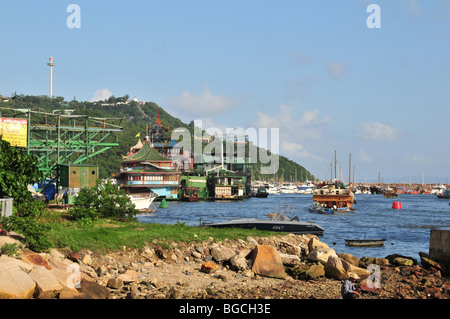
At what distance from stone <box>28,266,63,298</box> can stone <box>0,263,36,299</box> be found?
9.9 inches

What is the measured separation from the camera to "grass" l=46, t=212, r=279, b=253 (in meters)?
22.3

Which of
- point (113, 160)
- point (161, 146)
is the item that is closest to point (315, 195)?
point (161, 146)

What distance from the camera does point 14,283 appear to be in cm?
1525

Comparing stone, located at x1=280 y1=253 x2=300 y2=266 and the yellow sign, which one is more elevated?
the yellow sign

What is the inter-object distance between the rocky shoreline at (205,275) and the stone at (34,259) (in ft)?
0.12

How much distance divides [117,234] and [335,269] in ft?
36.5

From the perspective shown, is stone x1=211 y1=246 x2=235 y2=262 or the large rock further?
stone x1=211 y1=246 x2=235 y2=262

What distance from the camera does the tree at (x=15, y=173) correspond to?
995 inches

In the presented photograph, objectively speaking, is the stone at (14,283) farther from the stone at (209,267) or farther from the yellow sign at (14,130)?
the yellow sign at (14,130)

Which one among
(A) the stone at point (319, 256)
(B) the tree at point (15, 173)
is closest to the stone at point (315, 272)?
(A) the stone at point (319, 256)

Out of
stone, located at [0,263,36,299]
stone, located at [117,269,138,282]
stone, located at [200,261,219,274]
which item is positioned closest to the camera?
stone, located at [0,263,36,299]

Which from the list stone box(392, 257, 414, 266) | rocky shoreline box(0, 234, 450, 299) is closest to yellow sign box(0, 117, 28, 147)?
rocky shoreline box(0, 234, 450, 299)

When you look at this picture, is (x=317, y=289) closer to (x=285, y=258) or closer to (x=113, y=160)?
(x=285, y=258)

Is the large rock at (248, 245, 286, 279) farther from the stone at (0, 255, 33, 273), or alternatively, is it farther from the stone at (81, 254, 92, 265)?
the stone at (0, 255, 33, 273)
